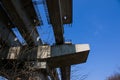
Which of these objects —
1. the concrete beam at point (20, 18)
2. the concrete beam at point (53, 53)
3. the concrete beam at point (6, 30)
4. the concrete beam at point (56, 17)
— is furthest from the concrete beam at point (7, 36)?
the concrete beam at point (56, 17)

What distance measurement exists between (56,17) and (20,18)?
1.78 meters

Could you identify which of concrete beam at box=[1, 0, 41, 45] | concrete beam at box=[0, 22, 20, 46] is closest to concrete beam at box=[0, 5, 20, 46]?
concrete beam at box=[0, 22, 20, 46]

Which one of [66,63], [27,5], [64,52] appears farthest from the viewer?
[66,63]

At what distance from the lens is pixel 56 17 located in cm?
1048

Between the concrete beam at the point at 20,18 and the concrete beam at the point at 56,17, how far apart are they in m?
1.29

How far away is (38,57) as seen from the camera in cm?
1337

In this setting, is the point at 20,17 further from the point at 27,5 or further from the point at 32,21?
the point at 32,21

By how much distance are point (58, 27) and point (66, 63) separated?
13.2 feet

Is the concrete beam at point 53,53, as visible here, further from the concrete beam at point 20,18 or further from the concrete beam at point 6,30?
the concrete beam at point 20,18

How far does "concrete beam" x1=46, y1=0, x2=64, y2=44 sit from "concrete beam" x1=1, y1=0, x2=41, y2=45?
1.29 meters

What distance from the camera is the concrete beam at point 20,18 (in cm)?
982

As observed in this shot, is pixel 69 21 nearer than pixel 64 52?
Yes

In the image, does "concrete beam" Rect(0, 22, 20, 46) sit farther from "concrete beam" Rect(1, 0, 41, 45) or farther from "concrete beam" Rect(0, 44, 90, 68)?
"concrete beam" Rect(1, 0, 41, 45)

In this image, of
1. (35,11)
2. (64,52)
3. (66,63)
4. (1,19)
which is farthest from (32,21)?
(66,63)
